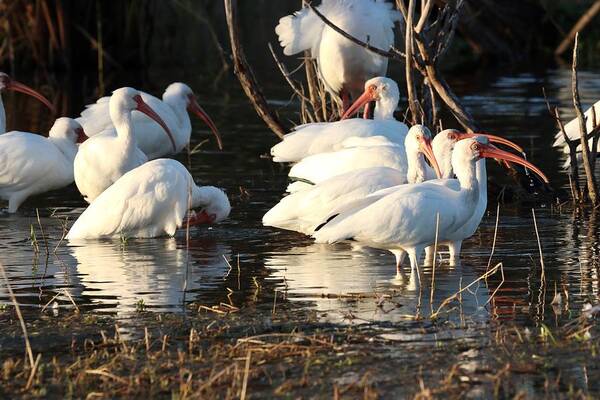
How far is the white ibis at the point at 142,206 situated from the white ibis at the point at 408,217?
5.77 feet

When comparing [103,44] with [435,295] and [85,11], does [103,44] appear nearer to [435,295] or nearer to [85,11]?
[85,11]

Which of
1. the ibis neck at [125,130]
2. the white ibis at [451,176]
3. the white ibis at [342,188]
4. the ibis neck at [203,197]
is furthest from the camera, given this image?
the ibis neck at [125,130]

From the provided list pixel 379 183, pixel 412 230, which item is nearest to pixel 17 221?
pixel 379 183

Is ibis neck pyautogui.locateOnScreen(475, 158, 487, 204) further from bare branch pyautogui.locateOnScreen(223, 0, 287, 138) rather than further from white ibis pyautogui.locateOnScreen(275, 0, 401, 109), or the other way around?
white ibis pyautogui.locateOnScreen(275, 0, 401, 109)

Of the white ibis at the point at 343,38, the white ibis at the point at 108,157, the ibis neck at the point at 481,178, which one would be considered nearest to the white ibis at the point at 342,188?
the ibis neck at the point at 481,178

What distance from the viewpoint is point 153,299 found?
729 centimetres

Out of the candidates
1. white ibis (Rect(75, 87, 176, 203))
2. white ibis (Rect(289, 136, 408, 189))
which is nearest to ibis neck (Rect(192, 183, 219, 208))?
white ibis (Rect(289, 136, 408, 189))

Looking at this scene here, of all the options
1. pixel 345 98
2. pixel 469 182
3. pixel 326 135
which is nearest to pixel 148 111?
pixel 326 135

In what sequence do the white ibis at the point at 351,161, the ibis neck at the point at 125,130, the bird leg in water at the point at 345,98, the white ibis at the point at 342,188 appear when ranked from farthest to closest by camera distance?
the bird leg in water at the point at 345,98 < the ibis neck at the point at 125,130 < the white ibis at the point at 351,161 < the white ibis at the point at 342,188

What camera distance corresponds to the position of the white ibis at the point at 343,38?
13.1 metres

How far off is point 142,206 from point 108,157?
1.66 m

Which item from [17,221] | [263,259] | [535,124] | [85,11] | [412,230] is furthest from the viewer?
[85,11]

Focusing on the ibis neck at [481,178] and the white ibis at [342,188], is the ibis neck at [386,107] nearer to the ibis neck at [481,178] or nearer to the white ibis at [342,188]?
the white ibis at [342,188]

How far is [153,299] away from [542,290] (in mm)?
2185
